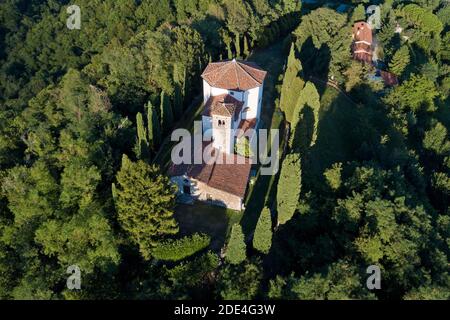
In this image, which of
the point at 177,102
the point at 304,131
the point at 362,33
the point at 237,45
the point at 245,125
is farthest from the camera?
the point at 362,33

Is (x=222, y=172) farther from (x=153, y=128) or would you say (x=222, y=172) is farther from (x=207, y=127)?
(x=153, y=128)

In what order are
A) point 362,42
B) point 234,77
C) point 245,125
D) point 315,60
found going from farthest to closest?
point 362,42 < point 315,60 < point 245,125 < point 234,77

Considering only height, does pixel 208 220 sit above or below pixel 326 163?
below

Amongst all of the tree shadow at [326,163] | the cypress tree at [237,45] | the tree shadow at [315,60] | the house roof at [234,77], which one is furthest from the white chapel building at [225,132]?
the tree shadow at [315,60]

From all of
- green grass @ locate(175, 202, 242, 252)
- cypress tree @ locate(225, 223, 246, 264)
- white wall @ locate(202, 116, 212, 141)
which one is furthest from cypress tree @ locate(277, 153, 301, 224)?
white wall @ locate(202, 116, 212, 141)

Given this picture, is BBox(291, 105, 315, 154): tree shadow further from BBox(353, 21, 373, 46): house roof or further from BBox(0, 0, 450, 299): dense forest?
BBox(353, 21, 373, 46): house roof

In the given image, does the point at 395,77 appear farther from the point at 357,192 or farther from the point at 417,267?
the point at 417,267

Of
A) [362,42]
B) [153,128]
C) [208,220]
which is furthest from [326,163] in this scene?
[362,42]
